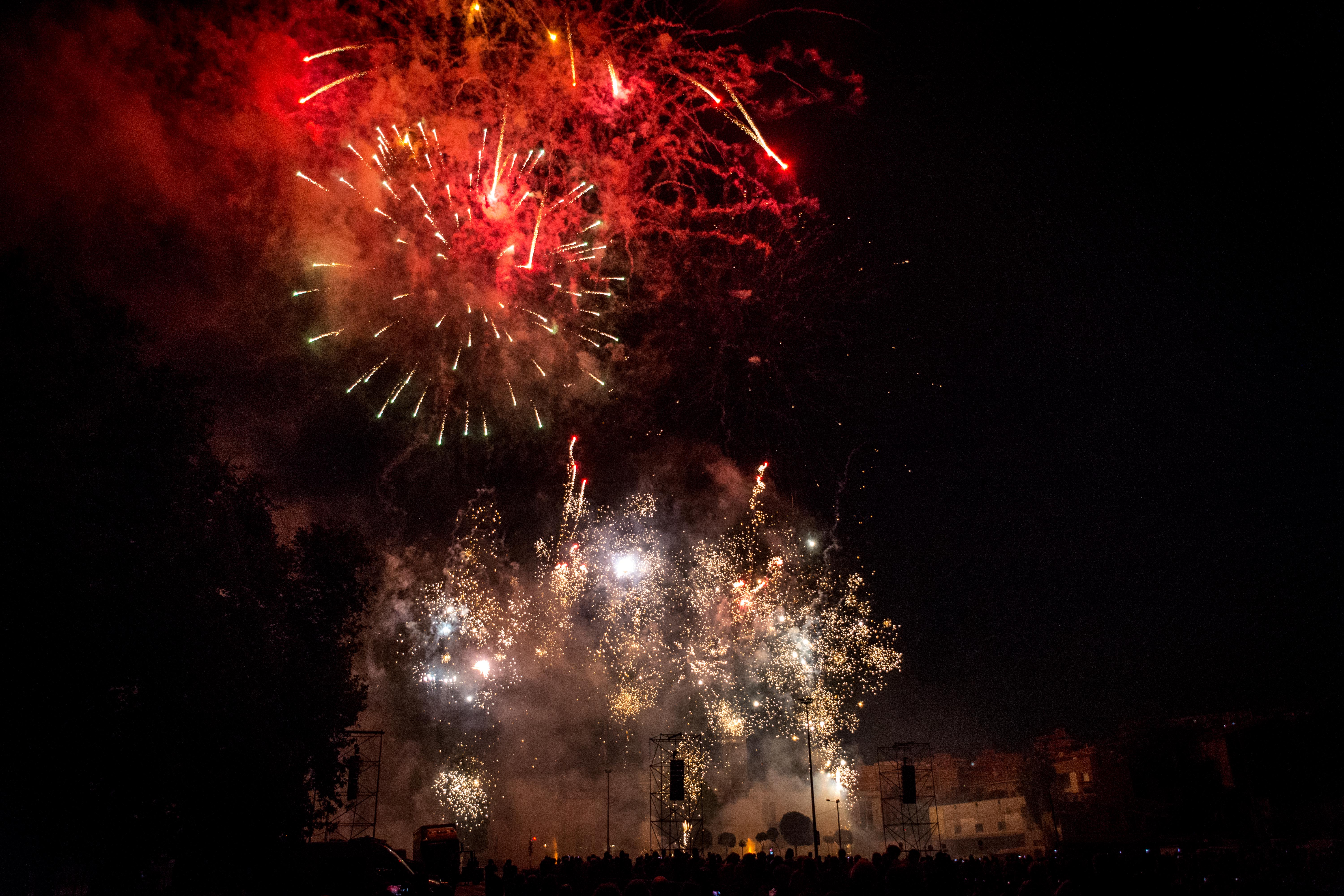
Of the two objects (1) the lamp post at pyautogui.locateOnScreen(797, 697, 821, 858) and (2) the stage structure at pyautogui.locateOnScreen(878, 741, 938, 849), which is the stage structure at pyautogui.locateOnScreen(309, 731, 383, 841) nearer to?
(1) the lamp post at pyautogui.locateOnScreen(797, 697, 821, 858)

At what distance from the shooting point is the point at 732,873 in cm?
1052

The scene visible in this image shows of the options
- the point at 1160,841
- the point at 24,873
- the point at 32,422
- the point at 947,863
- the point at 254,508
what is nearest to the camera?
the point at 947,863

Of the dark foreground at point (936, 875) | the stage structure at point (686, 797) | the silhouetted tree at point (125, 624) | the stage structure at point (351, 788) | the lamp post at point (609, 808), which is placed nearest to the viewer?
the dark foreground at point (936, 875)

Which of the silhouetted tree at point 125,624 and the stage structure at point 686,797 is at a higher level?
the silhouetted tree at point 125,624

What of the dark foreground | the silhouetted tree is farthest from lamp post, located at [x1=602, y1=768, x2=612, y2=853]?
the silhouetted tree

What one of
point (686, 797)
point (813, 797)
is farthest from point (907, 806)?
point (813, 797)

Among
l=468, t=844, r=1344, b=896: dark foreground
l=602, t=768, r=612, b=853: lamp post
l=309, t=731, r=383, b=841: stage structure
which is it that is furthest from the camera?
l=602, t=768, r=612, b=853: lamp post

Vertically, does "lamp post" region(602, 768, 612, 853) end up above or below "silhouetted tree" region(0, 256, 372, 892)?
below

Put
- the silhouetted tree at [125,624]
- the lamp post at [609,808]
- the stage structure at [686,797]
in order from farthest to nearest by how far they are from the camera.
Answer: the stage structure at [686,797] → the lamp post at [609,808] → the silhouetted tree at [125,624]

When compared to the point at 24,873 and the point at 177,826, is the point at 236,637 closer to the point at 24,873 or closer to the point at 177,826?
the point at 177,826

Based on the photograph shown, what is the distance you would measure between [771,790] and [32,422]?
60.7m

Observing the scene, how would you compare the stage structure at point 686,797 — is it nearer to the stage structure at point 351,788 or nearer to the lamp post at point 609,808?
the lamp post at point 609,808

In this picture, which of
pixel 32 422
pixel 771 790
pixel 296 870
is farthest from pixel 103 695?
pixel 771 790

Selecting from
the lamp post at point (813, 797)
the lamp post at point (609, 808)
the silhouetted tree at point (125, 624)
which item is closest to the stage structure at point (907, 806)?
the lamp post at point (813, 797)
